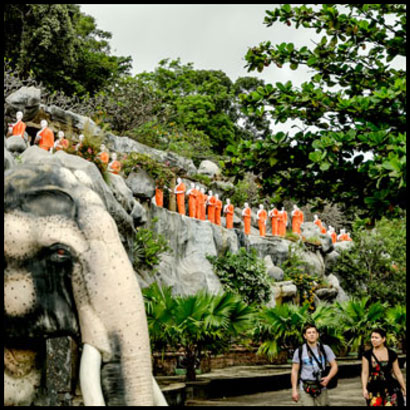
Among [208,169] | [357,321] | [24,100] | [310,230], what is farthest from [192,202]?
[357,321]

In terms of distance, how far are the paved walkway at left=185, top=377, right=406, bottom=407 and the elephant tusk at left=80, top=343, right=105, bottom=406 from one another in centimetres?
686

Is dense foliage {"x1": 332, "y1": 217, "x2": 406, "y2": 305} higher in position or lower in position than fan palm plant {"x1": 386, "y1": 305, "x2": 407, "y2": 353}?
higher

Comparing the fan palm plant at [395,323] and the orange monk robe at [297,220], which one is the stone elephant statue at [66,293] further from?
the orange monk robe at [297,220]

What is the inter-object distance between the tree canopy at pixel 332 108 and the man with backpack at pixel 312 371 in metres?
1.44

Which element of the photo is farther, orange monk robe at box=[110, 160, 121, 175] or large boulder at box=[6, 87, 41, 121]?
large boulder at box=[6, 87, 41, 121]

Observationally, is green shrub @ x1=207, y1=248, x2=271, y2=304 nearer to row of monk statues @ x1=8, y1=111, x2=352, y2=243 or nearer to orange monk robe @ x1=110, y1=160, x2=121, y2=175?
row of monk statues @ x1=8, y1=111, x2=352, y2=243

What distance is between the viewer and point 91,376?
281 centimetres

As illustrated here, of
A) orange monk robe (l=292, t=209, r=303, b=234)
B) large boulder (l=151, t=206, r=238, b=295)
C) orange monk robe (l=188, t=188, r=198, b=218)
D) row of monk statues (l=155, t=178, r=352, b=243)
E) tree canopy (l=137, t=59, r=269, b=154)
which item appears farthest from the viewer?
tree canopy (l=137, t=59, r=269, b=154)

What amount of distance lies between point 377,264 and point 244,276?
954 centimetres

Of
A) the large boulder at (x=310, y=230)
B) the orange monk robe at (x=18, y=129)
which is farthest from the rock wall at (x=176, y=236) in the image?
the orange monk robe at (x=18, y=129)

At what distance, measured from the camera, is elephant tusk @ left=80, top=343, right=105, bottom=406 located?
2.76 meters

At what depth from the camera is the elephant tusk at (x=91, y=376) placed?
2.76 m

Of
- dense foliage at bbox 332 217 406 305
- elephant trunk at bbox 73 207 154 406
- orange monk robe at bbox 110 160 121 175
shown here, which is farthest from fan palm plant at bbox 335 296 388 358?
dense foliage at bbox 332 217 406 305

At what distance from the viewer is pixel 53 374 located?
3193mm
